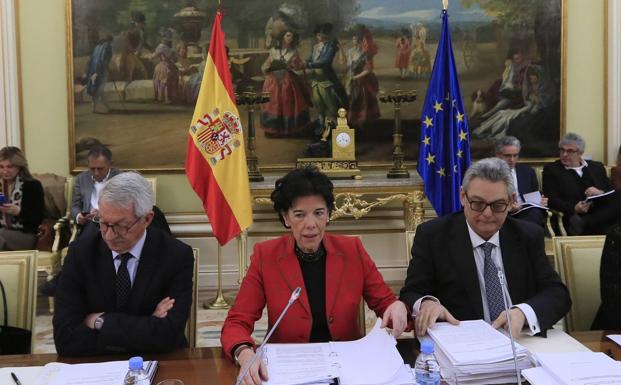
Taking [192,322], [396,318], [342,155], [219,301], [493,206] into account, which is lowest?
[219,301]

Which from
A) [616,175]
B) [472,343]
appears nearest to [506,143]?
[616,175]

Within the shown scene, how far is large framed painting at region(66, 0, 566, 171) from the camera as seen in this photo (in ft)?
19.0

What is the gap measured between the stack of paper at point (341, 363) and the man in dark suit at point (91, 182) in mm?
3810

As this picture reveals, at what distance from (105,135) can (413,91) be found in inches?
112

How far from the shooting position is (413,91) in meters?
5.77

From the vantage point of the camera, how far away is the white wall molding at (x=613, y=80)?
5941mm

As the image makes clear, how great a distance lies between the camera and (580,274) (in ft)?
8.61

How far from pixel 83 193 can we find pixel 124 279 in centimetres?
352

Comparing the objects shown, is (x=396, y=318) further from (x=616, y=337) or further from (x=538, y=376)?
(x=616, y=337)

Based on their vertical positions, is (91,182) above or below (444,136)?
below

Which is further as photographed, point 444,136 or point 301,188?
point 444,136

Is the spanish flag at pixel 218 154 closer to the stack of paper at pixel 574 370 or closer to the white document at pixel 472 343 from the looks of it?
the white document at pixel 472 343

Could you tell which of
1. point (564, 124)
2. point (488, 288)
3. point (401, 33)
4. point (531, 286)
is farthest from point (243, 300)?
point (564, 124)

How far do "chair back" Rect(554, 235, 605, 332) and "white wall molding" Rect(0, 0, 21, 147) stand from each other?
16.1ft
